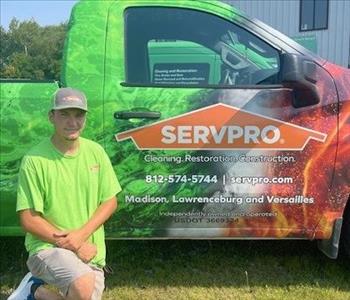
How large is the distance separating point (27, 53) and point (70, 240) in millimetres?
2764

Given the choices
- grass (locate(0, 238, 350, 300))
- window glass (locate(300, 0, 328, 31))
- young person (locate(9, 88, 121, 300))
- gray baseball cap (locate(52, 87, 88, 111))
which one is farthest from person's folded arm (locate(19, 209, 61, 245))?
window glass (locate(300, 0, 328, 31))

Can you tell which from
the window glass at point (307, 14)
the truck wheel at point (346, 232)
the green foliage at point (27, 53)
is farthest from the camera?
the window glass at point (307, 14)

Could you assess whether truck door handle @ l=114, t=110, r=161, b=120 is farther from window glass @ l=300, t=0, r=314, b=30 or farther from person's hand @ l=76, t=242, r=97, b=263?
window glass @ l=300, t=0, r=314, b=30

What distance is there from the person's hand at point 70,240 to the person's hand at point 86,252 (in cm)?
2

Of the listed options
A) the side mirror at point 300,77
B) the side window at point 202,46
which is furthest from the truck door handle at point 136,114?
the side mirror at point 300,77

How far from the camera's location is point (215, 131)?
3.16 m

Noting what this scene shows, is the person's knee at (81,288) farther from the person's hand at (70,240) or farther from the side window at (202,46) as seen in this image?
the side window at (202,46)

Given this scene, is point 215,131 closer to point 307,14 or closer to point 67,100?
point 67,100

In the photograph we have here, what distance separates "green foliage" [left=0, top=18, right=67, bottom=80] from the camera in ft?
14.7

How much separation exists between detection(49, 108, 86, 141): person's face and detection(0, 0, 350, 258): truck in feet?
1.98

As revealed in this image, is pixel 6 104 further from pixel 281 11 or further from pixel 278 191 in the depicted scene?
pixel 281 11

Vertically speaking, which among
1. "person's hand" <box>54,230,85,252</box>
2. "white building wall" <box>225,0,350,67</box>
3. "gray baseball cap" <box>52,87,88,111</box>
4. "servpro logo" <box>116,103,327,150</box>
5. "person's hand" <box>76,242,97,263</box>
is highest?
"white building wall" <box>225,0,350,67</box>

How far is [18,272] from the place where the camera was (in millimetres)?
3738

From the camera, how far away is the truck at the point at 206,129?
316 centimetres
